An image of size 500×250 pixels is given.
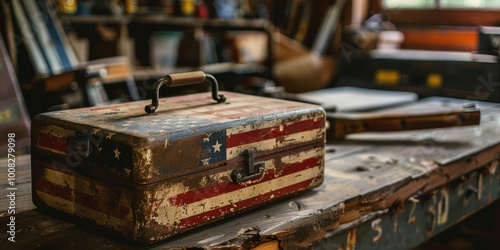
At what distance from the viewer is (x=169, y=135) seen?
961 mm

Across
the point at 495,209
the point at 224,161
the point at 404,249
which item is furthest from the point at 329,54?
the point at 224,161

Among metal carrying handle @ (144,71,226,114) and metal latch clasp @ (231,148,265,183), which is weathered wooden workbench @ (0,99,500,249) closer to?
metal latch clasp @ (231,148,265,183)

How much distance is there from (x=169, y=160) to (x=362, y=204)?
498mm

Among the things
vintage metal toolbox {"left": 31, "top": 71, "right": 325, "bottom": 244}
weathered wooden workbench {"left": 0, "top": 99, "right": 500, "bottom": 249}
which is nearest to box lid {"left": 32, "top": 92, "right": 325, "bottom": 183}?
vintage metal toolbox {"left": 31, "top": 71, "right": 325, "bottom": 244}

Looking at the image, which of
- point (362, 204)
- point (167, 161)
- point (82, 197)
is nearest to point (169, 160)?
point (167, 161)

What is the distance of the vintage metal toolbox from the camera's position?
0.94 metres

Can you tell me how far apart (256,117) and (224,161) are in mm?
120

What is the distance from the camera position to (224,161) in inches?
42.0

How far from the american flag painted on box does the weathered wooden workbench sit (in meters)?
0.04

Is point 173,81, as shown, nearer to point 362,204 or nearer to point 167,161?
point 167,161

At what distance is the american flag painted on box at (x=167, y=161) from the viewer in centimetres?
94

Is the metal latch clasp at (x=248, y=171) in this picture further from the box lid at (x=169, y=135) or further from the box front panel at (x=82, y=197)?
the box front panel at (x=82, y=197)

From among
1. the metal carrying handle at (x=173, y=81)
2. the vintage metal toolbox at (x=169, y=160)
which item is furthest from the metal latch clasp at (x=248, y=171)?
the metal carrying handle at (x=173, y=81)

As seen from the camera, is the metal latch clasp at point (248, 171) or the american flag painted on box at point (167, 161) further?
the metal latch clasp at point (248, 171)
